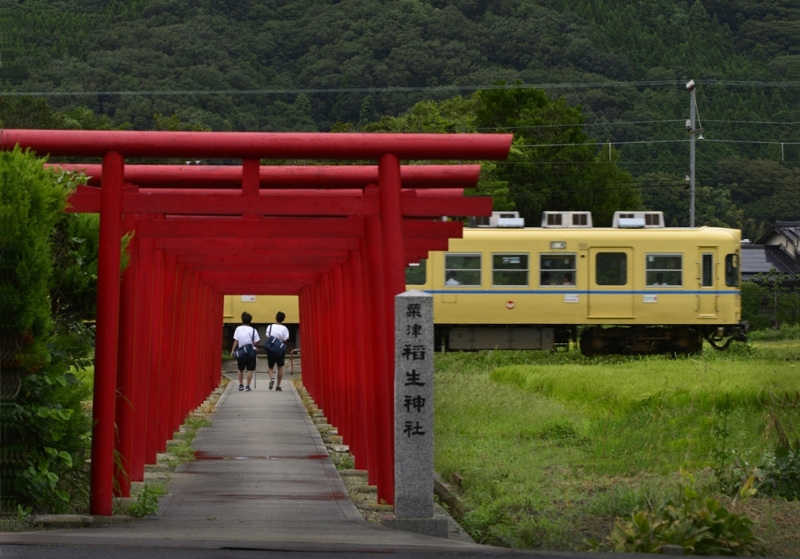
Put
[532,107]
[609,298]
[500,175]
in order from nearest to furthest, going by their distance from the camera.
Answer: [609,298] → [500,175] → [532,107]

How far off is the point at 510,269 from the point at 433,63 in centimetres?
4726

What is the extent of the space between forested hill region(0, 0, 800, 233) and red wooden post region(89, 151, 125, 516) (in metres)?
45.0

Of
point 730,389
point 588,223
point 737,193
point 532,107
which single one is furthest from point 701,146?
point 730,389

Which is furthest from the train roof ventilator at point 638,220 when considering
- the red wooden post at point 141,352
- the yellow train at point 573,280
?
the red wooden post at point 141,352

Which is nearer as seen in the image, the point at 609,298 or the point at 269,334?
the point at 269,334

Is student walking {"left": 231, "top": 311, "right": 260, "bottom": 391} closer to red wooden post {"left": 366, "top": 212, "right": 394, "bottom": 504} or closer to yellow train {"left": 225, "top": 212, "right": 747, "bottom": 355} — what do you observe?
yellow train {"left": 225, "top": 212, "right": 747, "bottom": 355}

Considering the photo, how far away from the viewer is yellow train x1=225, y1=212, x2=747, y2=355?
27250 mm

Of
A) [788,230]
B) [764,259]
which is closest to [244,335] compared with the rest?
[788,230]

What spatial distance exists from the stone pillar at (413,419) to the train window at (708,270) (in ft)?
66.4

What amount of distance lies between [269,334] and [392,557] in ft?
55.1

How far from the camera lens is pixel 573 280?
2738 cm

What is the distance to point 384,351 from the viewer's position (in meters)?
9.58

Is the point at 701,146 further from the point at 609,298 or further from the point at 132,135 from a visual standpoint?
the point at 132,135

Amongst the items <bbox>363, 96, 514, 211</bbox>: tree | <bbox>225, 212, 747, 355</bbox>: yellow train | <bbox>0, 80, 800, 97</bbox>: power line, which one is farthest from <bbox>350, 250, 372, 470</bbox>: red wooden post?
<bbox>0, 80, 800, 97</bbox>: power line
